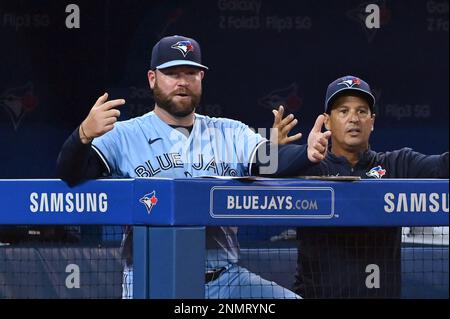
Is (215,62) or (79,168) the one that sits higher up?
(215,62)

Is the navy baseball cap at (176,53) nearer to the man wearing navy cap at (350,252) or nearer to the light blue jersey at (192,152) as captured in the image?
the light blue jersey at (192,152)

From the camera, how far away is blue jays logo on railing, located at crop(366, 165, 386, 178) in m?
3.31

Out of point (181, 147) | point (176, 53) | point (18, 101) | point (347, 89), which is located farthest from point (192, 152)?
point (18, 101)

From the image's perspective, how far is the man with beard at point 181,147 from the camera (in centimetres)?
283

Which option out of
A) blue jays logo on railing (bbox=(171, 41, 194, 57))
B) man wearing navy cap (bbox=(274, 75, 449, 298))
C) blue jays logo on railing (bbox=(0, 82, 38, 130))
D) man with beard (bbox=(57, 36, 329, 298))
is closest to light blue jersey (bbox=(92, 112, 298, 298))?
man with beard (bbox=(57, 36, 329, 298))

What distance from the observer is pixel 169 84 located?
3393 mm

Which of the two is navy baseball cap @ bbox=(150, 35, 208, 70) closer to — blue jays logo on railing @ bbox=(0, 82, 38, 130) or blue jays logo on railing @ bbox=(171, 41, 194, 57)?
blue jays logo on railing @ bbox=(171, 41, 194, 57)

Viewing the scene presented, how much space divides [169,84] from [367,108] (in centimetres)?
76

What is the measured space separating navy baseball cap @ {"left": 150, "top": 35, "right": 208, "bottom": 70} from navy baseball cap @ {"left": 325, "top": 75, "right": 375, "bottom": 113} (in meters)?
0.49

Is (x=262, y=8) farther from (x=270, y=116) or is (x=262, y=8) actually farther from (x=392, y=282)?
(x=392, y=282)

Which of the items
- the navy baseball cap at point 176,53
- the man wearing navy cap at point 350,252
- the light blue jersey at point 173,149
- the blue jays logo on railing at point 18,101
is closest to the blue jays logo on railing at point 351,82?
the man wearing navy cap at point 350,252

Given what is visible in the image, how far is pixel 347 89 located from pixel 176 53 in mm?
656

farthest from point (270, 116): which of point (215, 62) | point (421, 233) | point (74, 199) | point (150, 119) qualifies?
point (74, 199)

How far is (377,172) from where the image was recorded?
333cm
